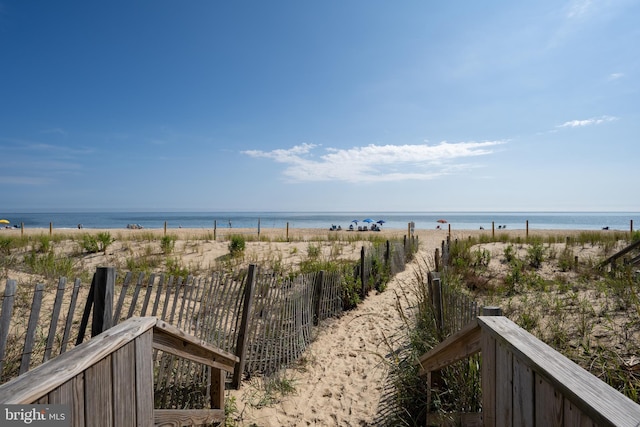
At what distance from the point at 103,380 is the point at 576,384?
1.76m

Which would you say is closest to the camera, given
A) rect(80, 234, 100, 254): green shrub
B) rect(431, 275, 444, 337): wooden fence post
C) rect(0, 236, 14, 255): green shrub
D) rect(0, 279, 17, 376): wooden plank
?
rect(0, 279, 17, 376): wooden plank

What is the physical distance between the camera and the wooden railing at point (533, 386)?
92 centimetres

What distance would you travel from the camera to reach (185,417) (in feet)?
8.41

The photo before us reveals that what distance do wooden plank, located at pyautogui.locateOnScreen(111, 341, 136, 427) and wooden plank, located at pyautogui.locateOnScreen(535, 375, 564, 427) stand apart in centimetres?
175

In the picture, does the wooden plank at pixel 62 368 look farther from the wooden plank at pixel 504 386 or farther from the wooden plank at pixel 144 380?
the wooden plank at pixel 504 386

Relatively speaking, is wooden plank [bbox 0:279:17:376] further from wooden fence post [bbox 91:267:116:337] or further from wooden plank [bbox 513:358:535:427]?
wooden plank [bbox 513:358:535:427]

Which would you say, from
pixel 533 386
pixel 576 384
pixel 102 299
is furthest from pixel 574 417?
pixel 102 299

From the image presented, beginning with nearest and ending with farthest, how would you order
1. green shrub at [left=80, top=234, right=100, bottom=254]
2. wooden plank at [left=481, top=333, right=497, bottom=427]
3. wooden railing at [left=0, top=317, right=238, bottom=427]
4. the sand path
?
wooden railing at [left=0, top=317, right=238, bottom=427] < wooden plank at [left=481, top=333, right=497, bottom=427] < the sand path < green shrub at [left=80, top=234, right=100, bottom=254]

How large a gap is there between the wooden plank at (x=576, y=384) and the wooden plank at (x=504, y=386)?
0.09 meters

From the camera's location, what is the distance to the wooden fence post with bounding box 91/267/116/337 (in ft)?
7.86

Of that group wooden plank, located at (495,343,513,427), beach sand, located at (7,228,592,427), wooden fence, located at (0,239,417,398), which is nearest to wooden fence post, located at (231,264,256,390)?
wooden fence, located at (0,239,417,398)

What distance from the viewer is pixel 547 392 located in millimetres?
1200

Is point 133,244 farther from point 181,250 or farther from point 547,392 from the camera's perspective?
point 547,392

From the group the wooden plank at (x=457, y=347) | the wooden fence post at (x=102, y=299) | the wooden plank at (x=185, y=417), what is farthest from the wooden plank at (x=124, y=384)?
the wooden plank at (x=457, y=347)
